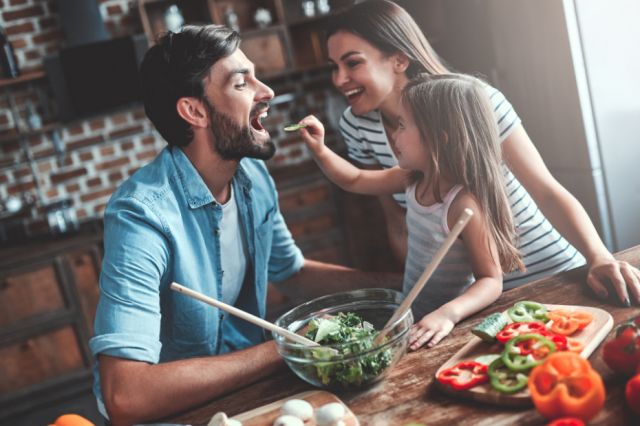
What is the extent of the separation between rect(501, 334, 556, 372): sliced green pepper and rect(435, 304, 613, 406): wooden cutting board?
4 centimetres

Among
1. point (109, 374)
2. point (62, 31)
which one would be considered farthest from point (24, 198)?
point (109, 374)

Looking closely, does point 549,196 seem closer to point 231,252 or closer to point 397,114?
point 397,114

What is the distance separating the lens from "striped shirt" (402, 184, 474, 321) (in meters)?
1.32

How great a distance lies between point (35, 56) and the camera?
11.4 feet

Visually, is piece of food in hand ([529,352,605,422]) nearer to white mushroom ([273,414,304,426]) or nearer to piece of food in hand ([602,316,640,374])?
piece of food in hand ([602,316,640,374])

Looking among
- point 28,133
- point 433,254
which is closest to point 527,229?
point 433,254

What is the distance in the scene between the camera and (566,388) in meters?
0.77

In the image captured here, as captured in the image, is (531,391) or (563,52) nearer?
(531,391)

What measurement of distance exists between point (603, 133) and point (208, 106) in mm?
1273

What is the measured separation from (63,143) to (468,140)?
287 cm

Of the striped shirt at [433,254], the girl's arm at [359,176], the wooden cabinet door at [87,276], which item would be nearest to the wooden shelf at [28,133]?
the wooden cabinet door at [87,276]

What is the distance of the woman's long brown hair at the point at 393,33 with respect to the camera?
145 centimetres

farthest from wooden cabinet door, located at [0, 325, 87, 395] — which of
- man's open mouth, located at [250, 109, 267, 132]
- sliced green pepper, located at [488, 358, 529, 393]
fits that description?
sliced green pepper, located at [488, 358, 529, 393]

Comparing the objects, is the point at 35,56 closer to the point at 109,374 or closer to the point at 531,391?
the point at 109,374
